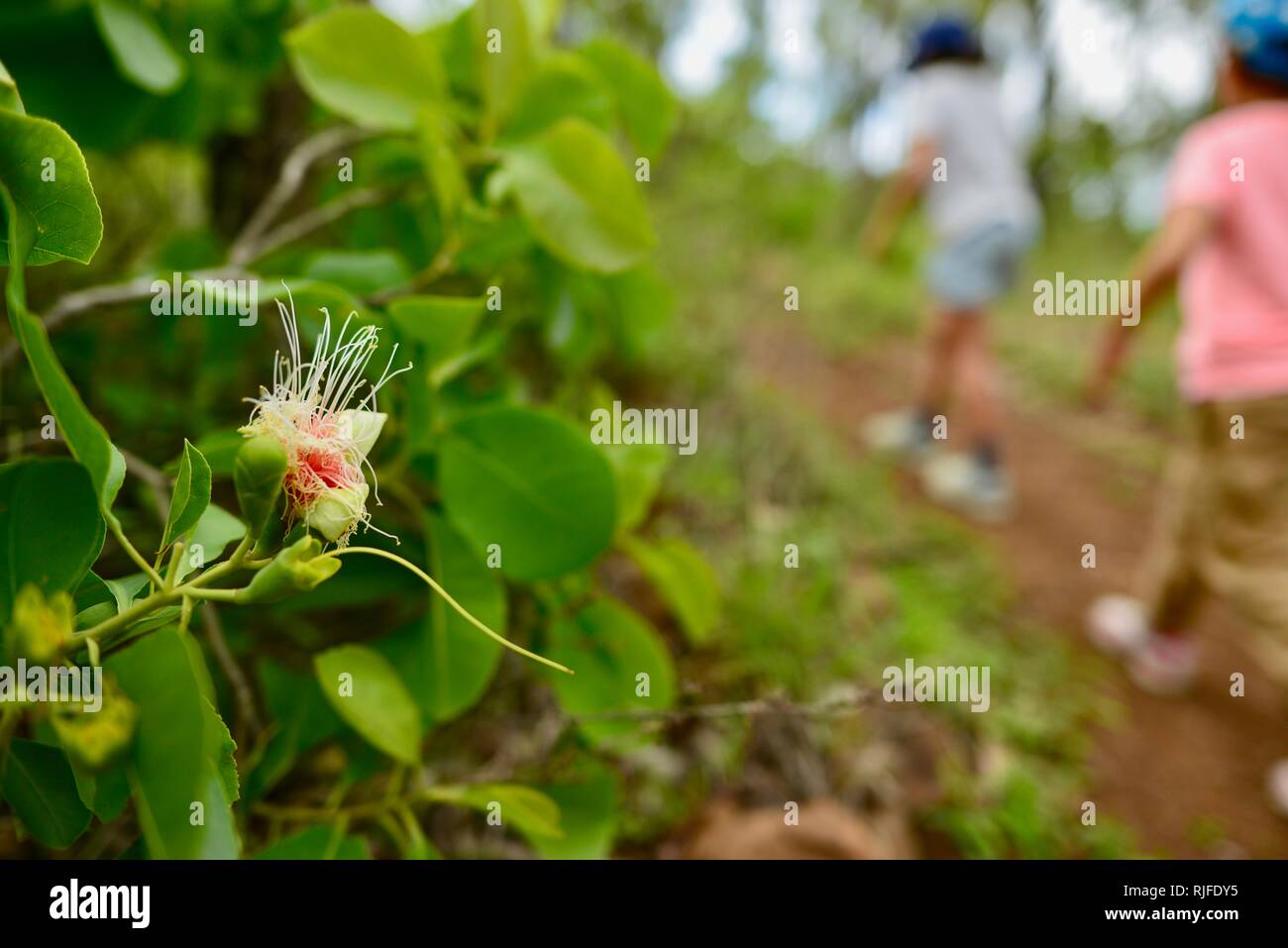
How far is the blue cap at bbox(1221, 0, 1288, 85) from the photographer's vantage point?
6.18 feet

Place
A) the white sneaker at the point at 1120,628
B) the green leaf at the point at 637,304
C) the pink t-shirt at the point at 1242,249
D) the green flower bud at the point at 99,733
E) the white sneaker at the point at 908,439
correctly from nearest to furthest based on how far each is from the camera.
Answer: the green flower bud at the point at 99,733, the green leaf at the point at 637,304, the pink t-shirt at the point at 1242,249, the white sneaker at the point at 1120,628, the white sneaker at the point at 908,439

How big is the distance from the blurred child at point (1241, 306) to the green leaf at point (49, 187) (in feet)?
7.58

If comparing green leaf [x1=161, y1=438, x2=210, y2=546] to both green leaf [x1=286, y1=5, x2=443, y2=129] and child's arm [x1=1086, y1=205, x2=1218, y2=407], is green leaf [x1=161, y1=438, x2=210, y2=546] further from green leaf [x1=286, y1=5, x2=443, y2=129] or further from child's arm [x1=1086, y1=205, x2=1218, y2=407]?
child's arm [x1=1086, y1=205, x2=1218, y2=407]

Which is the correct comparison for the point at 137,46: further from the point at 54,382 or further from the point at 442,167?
the point at 54,382

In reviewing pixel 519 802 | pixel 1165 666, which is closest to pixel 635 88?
pixel 519 802

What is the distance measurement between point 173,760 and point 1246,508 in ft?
7.84

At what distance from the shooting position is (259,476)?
1.50ft

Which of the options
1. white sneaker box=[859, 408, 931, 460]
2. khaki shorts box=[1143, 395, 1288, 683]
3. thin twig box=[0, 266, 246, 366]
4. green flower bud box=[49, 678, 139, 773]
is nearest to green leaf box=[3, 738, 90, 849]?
green flower bud box=[49, 678, 139, 773]

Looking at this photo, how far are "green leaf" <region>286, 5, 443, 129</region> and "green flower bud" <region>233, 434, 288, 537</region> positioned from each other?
1.84 ft

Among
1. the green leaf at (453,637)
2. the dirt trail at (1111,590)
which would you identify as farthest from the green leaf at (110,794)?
the dirt trail at (1111,590)

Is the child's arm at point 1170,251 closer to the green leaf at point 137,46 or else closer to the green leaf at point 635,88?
the green leaf at point 635,88

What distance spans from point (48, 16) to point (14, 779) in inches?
30.9

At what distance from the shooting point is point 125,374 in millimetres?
1408

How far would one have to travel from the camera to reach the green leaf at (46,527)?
524 millimetres
